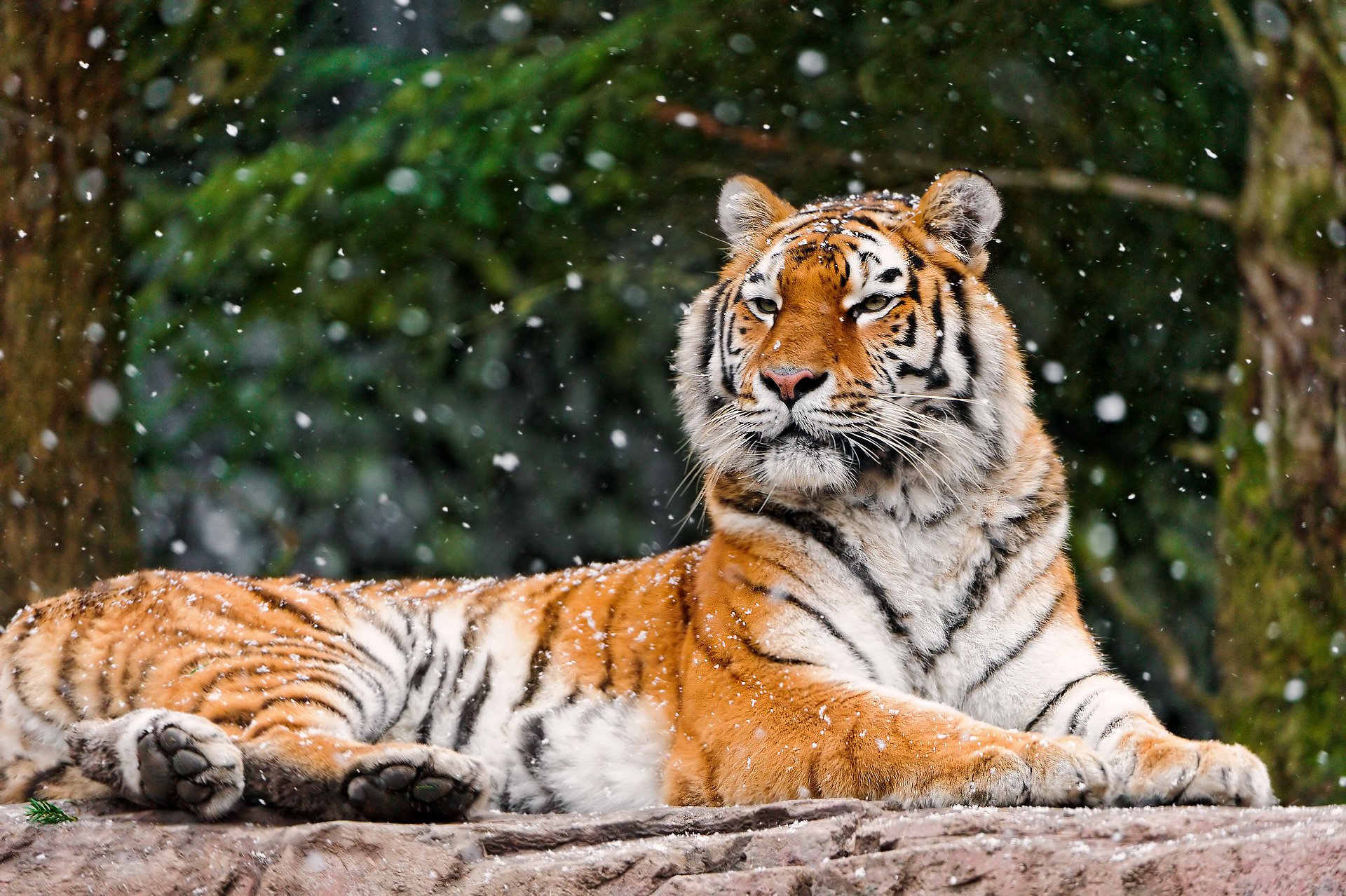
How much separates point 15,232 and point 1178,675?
4888 millimetres

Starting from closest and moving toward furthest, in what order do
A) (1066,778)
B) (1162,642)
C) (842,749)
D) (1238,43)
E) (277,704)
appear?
(1066,778), (842,749), (277,704), (1162,642), (1238,43)

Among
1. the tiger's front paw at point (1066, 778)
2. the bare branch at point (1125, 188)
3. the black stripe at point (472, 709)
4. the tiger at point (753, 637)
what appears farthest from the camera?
the bare branch at point (1125, 188)

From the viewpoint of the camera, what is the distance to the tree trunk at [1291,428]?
5.33 m

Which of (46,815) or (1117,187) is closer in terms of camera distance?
(46,815)

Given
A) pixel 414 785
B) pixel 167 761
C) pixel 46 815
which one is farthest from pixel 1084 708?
pixel 46 815

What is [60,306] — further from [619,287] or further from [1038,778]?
[1038,778]

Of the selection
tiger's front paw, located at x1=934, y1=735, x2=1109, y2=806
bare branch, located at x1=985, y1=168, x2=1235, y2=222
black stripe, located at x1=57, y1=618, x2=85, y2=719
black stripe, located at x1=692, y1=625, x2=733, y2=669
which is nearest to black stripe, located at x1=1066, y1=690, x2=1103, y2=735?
tiger's front paw, located at x1=934, y1=735, x2=1109, y2=806

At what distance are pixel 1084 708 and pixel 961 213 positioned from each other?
1389mm

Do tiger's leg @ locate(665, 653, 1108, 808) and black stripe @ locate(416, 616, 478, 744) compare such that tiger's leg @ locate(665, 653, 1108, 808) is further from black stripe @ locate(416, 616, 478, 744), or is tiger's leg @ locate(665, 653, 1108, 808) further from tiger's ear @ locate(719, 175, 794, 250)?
tiger's ear @ locate(719, 175, 794, 250)

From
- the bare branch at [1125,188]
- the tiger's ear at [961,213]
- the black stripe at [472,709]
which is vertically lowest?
the black stripe at [472,709]

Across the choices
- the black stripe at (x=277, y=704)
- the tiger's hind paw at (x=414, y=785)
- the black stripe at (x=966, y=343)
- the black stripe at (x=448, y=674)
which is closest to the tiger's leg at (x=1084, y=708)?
the black stripe at (x=966, y=343)

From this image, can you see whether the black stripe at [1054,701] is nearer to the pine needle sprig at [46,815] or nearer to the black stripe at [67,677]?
the pine needle sprig at [46,815]

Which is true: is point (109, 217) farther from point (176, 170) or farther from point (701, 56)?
point (701, 56)

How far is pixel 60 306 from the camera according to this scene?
5.60m
